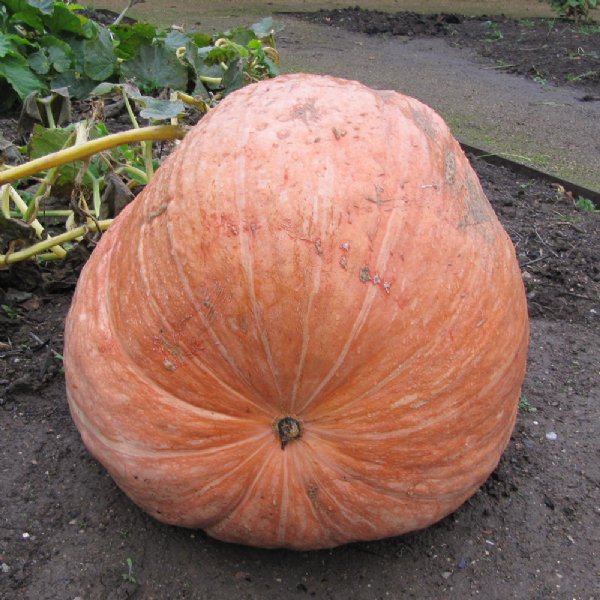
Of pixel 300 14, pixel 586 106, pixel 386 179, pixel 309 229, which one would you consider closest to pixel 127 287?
pixel 309 229

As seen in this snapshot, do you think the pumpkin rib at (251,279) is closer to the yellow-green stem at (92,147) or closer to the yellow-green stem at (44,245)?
the yellow-green stem at (92,147)

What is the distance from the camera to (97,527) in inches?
79.5

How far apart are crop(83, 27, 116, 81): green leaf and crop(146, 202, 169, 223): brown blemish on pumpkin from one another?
2630 millimetres

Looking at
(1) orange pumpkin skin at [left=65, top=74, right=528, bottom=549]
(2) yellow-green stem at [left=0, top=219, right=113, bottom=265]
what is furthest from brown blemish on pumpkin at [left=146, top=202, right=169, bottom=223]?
(2) yellow-green stem at [left=0, top=219, right=113, bottom=265]

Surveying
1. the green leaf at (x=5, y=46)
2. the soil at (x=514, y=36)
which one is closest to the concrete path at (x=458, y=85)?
the soil at (x=514, y=36)

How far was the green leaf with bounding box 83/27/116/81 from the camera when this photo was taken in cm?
419

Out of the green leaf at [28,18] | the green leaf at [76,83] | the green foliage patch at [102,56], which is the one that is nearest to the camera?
the green foliage patch at [102,56]

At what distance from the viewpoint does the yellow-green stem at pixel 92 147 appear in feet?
7.66

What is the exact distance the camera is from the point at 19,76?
4.41 metres

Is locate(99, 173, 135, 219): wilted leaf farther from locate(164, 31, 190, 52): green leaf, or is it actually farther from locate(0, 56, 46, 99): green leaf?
locate(0, 56, 46, 99): green leaf

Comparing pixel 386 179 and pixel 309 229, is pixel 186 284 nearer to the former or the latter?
pixel 309 229

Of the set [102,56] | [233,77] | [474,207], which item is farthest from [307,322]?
[102,56]

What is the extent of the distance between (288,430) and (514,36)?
339 inches

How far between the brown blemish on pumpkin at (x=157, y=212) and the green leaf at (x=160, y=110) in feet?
Result: 1.74
